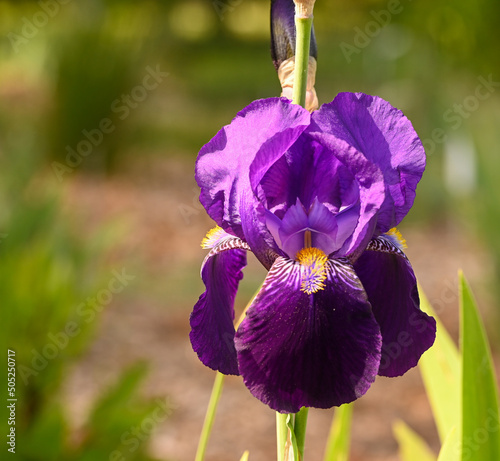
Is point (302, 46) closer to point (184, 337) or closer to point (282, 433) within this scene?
point (282, 433)

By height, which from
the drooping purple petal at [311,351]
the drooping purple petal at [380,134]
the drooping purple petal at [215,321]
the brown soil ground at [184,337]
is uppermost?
Answer: the brown soil ground at [184,337]

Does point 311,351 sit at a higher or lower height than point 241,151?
lower

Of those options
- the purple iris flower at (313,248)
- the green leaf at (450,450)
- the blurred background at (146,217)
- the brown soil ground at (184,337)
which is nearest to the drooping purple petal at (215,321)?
the purple iris flower at (313,248)

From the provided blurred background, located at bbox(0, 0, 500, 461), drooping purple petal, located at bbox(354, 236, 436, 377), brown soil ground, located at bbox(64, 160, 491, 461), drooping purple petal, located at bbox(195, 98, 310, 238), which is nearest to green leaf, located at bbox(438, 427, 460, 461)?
drooping purple petal, located at bbox(354, 236, 436, 377)

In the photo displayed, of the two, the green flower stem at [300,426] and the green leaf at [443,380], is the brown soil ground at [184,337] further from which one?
the green flower stem at [300,426]

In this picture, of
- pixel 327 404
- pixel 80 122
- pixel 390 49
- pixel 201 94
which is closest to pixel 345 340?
pixel 327 404

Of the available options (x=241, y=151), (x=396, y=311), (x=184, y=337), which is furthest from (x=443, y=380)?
(x=184, y=337)

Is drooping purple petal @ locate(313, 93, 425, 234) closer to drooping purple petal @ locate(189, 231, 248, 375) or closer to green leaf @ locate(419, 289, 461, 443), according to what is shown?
drooping purple petal @ locate(189, 231, 248, 375)

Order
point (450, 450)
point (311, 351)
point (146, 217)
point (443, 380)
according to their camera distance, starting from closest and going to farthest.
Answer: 1. point (311, 351)
2. point (450, 450)
3. point (443, 380)
4. point (146, 217)
